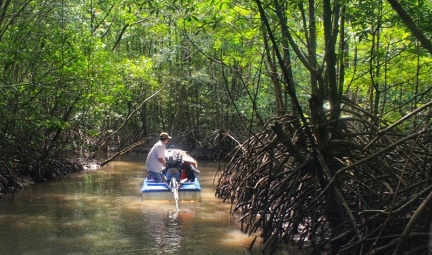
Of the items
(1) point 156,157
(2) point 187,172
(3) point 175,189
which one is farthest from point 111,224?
(2) point 187,172

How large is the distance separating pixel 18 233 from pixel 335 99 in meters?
4.89

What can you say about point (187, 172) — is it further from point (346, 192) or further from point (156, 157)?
point (346, 192)

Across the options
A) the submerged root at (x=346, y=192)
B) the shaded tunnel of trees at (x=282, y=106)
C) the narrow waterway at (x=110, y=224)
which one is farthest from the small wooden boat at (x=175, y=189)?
the submerged root at (x=346, y=192)

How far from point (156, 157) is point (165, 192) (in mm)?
1025

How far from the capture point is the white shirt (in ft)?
31.5

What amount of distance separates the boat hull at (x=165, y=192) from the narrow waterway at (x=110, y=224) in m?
0.13

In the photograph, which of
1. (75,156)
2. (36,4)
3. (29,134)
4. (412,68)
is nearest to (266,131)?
(412,68)

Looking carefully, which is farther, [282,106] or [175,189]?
[282,106]

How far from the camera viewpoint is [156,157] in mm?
9633

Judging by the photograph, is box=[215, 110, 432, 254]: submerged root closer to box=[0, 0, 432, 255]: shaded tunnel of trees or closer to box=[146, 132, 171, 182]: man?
box=[0, 0, 432, 255]: shaded tunnel of trees

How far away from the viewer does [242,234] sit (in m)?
6.87

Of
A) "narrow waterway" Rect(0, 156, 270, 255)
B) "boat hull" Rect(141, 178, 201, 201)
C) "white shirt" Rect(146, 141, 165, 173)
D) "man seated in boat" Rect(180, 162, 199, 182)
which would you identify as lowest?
"narrow waterway" Rect(0, 156, 270, 255)

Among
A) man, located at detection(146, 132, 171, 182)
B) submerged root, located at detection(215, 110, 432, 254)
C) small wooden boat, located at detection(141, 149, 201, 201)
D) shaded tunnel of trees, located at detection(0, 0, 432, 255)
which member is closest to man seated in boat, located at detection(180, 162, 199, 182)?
small wooden boat, located at detection(141, 149, 201, 201)

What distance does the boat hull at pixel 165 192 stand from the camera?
886cm
